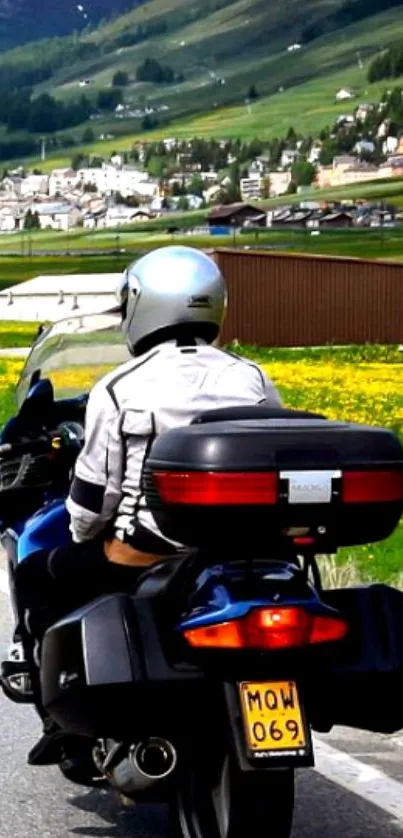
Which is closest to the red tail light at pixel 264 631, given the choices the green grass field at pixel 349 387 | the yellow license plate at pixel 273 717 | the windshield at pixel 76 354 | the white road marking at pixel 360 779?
the yellow license plate at pixel 273 717

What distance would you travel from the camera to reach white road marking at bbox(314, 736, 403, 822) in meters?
5.96

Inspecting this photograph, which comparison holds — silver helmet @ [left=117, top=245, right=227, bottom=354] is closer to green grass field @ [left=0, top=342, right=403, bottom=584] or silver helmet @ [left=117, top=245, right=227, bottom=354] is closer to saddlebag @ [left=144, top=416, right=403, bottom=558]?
saddlebag @ [left=144, top=416, right=403, bottom=558]

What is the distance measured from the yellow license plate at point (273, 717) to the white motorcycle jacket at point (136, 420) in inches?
27.5

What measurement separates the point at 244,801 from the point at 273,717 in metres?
0.26

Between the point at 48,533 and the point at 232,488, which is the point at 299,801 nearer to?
the point at 48,533

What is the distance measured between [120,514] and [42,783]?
147 cm

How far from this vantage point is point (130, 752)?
16.3 feet

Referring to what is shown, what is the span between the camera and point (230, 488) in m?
4.45

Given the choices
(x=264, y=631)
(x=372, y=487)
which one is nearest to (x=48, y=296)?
(x=372, y=487)

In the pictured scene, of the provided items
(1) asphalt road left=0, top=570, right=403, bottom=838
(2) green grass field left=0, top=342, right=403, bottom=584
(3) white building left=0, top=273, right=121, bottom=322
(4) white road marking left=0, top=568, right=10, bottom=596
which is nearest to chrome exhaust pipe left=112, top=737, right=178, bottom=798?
(1) asphalt road left=0, top=570, right=403, bottom=838

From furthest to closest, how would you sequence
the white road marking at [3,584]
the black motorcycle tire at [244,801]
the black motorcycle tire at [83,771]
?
the white road marking at [3,584], the black motorcycle tire at [83,771], the black motorcycle tire at [244,801]

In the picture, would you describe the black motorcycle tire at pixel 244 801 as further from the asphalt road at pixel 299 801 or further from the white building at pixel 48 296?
the white building at pixel 48 296

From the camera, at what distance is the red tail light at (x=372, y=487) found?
4.56 metres

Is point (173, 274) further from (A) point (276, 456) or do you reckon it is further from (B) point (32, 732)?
(B) point (32, 732)
